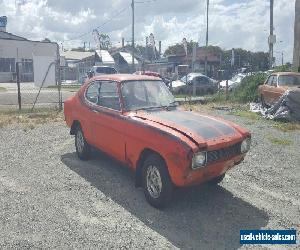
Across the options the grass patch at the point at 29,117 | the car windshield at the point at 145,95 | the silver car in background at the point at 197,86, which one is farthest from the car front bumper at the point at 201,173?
the silver car in background at the point at 197,86

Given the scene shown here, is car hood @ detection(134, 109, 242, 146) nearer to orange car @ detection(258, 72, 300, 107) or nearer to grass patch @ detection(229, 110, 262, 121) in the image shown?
grass patch @ detection(229, 110, 262, 121)

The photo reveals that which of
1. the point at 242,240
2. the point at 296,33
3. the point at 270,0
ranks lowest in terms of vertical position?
the point at 242,240

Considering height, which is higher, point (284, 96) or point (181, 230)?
point (284, 96)

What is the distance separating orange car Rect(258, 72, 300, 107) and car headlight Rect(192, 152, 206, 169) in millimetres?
10111

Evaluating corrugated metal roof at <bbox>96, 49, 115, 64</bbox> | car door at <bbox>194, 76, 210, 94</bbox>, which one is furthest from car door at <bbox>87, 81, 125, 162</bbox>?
corrugated metal roof at <bbox>96, 49, 115, 64</bbox>

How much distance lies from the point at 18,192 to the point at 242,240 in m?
3.34

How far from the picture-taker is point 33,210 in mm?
4746

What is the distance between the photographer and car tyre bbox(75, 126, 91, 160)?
6.91 m

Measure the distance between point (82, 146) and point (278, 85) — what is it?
9663mm

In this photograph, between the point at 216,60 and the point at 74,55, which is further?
the point at 74,55

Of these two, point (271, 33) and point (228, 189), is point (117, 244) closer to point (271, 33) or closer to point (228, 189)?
point (228, 189)

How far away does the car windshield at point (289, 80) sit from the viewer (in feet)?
46.0

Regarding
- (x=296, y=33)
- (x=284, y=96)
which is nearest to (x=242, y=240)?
(x=284, y=96)

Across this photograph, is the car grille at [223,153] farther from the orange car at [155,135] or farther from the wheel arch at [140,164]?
the wheel arch at [140,164]
